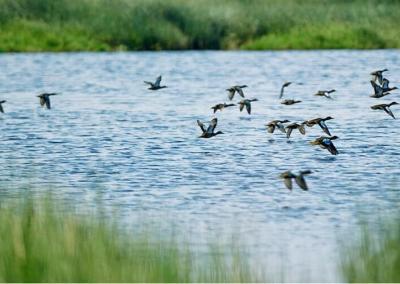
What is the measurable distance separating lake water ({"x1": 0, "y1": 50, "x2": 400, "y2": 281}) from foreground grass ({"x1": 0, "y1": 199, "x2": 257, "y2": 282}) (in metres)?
0.77

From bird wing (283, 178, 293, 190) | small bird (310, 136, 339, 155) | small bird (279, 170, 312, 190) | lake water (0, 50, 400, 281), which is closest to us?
lake water (0, 50, 400, 281)

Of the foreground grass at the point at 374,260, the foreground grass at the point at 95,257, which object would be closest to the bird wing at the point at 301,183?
the foreground grass at the point at 95,257

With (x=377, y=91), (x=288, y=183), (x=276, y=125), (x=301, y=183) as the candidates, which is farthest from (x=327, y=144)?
(x=377, y=91)

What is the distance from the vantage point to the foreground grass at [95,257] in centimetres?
973

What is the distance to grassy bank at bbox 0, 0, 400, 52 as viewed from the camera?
4447 cm

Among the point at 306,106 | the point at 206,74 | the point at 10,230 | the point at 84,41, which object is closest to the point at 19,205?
the point at 10,230

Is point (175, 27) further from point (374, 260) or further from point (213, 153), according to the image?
point (374, 260)

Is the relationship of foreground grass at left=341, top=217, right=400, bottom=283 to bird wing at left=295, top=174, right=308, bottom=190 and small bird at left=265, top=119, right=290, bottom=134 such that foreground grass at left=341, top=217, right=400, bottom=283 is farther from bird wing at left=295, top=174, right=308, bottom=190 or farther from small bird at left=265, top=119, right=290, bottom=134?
small bird at left=265, top=119, right=290, bottom=134

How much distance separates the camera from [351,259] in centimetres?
1018

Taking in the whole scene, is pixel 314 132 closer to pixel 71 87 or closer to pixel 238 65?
pixel 71 87

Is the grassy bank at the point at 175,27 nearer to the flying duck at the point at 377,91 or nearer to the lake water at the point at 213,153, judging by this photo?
the lake water at the point at 213,153

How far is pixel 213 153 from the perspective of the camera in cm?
1938

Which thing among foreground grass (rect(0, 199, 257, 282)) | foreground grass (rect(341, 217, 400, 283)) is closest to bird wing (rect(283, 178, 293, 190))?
foreground grass (rect(0, 199, 257, 282))

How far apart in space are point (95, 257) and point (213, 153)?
30.9 feet
